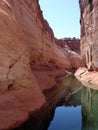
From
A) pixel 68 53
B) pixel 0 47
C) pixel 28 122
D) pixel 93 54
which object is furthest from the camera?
pixel 68 53

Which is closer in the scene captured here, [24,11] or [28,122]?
[28,122]

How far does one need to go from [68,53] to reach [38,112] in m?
57.4

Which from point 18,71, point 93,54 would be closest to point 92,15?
point 93,54

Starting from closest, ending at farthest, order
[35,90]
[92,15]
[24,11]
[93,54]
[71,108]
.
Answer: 1. [35,90]
2. [71,108]
3. [24,11]
4. [93,54]
5. [92,15]

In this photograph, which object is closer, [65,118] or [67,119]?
[67,119]

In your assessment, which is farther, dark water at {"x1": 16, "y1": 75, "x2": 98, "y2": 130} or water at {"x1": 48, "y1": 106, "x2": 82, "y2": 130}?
water at {"x1": 48, "y1": 106, "x2": 82, "y2": 130}

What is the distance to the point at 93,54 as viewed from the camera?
33875mm

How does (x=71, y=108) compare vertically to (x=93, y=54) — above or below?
below

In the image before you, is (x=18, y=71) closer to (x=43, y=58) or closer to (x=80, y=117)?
(x=80, y=117)

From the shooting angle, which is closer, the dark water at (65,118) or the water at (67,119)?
the dark water at (65,118)

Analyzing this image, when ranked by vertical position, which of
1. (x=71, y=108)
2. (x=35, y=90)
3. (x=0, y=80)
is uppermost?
(x=0, y=80)

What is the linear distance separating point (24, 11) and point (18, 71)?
15.9 m

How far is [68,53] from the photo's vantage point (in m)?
70.1

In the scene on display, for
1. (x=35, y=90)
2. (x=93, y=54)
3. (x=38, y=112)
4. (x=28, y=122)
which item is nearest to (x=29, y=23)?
(x=93, y=54)
